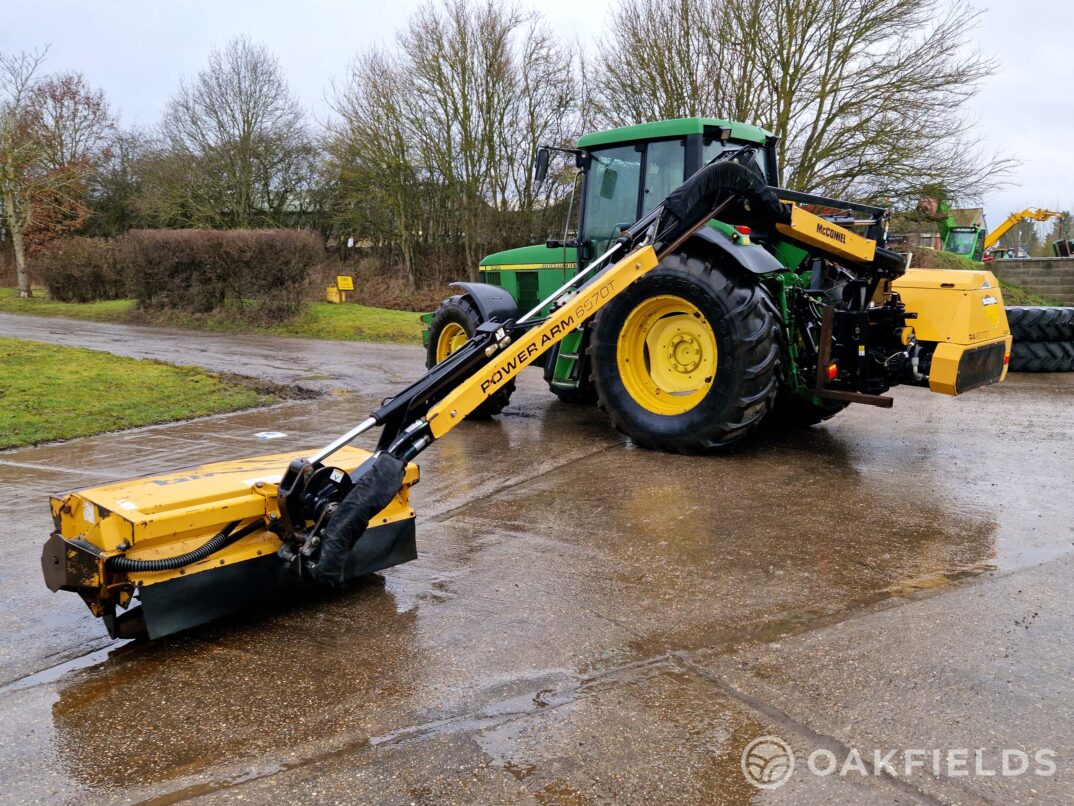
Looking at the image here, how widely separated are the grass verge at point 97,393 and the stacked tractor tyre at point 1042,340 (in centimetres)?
935

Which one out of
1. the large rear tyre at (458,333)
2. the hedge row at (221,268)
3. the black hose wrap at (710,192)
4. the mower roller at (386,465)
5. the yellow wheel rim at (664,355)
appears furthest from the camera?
the hedge row at (221,268)

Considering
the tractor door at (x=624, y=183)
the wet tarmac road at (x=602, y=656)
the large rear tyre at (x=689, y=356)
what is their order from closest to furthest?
the wet tarmac road at (x=602, y=656)
the large rear tyre at (x=689, y=356)
the tractor door at (x=624, y=183)

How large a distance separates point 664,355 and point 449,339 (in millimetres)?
2839

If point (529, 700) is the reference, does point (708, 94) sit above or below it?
above

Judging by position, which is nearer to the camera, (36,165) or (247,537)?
(247,537)

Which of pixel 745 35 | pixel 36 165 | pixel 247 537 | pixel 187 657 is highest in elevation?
pixel 745 35

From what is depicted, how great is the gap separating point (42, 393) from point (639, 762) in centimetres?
809

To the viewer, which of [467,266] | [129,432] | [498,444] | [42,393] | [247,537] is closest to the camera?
[247,537]

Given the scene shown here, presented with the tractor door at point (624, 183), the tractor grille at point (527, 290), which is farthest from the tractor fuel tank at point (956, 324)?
the tractor grille at point (527, 290)

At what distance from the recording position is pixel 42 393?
8477 millimetres

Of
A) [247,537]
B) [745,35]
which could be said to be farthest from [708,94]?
[247,537]

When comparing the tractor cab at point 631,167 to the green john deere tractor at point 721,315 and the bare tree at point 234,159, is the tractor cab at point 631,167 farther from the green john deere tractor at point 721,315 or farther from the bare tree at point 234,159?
the bare tree at point 234,159

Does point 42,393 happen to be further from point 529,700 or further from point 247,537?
point 529,700

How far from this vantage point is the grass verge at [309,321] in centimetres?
1641
